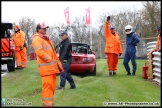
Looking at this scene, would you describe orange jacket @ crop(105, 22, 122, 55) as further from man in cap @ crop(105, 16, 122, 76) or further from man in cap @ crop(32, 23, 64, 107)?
man in cap @ crop(32, 23, 64, 107)

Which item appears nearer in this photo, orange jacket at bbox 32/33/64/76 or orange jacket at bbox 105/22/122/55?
orange jacket at bbox 32/33/64/76

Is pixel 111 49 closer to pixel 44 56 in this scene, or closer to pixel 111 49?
pixel 111 49

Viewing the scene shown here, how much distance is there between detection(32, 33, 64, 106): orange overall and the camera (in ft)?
22.6

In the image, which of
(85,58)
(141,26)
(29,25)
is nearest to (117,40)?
(85,58)

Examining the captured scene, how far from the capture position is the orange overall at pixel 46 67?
688cm

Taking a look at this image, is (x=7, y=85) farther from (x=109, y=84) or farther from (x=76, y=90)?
(x=109, y=84)

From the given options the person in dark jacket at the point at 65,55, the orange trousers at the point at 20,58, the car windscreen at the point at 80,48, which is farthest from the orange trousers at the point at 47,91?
the orange trousers at the point at 20,58

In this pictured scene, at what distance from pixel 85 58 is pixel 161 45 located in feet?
12.2

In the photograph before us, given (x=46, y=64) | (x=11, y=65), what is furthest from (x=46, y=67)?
(x=11, y=65)

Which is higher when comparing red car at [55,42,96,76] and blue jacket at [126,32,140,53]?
A: blue jacket at [126,32,140,53]

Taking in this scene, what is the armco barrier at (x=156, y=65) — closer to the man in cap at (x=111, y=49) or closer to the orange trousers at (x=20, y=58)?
the man in cap at (x=111, y=49)

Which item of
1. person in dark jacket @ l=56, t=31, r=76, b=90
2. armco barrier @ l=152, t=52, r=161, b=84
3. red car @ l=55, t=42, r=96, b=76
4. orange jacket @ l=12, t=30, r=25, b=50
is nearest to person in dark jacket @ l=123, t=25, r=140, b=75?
armco barrier @ l=152, t=52, r=161, b=84

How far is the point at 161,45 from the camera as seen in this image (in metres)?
9.23

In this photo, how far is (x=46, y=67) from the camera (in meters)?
6.98
